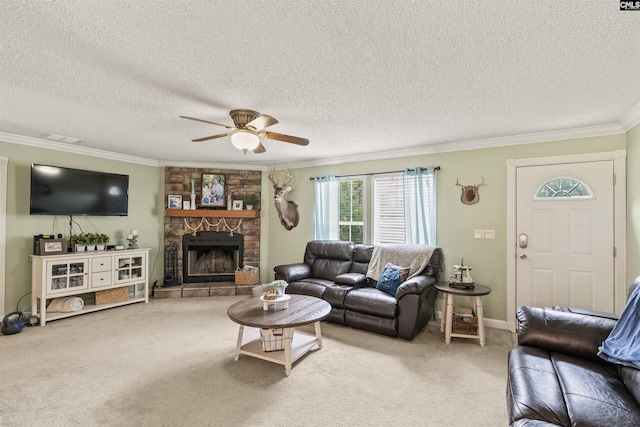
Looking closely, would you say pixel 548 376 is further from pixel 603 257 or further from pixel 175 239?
pixel 175 239

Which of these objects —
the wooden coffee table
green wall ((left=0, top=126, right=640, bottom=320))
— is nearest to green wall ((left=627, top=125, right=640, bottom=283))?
green wall ((left=0, top=126, right=640, bottom=320))

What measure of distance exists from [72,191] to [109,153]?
2.73 feet

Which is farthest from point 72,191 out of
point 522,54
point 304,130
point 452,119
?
point 522,54

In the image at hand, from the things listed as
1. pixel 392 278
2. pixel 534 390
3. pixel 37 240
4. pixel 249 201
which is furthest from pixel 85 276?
pixel 534 390

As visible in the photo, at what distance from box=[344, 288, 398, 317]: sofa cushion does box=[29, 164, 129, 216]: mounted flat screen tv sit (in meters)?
3.85

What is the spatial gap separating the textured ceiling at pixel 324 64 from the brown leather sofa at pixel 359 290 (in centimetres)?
183

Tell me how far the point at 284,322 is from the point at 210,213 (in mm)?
3475

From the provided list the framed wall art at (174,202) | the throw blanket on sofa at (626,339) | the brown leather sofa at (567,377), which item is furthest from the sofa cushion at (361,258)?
the framed wall art at (174,202)

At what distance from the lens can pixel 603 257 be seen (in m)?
3.30

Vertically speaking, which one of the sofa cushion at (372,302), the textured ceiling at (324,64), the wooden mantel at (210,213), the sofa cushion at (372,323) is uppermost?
the textured ceiling at (324,64)

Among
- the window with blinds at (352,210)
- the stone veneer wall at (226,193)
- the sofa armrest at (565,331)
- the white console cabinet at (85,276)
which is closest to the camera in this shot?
the sofa armrest at (565,331)

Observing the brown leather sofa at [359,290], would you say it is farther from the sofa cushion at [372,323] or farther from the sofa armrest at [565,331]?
the sofa armrest at [565,331]

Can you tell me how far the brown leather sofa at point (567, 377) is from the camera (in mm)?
1403

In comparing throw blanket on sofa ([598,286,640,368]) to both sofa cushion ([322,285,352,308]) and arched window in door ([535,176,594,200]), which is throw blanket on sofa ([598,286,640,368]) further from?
sofa cushion ([322,285,352,308])
